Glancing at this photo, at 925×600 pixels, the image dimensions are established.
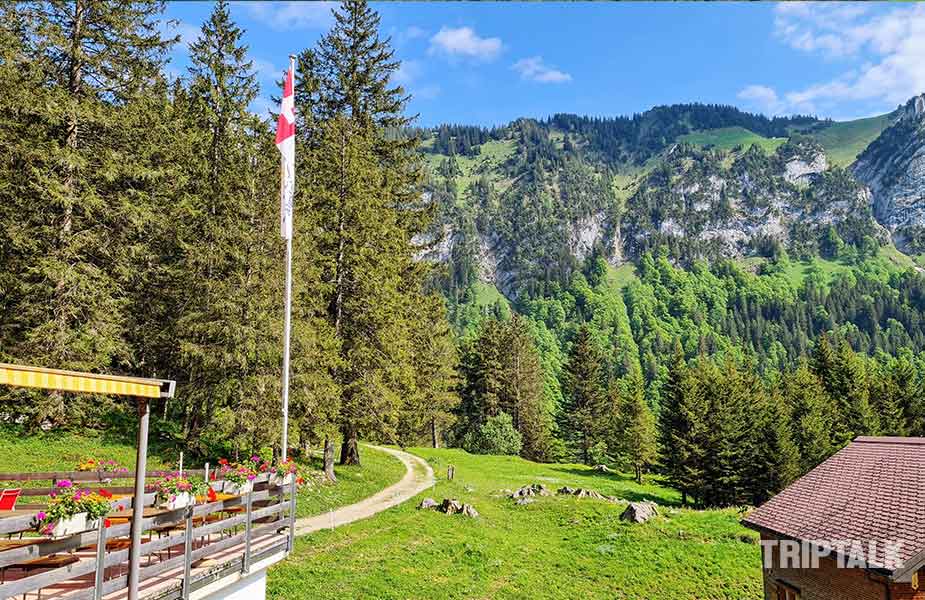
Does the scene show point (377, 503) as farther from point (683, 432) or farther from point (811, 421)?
point (811, 421)

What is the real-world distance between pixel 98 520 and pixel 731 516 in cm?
3303

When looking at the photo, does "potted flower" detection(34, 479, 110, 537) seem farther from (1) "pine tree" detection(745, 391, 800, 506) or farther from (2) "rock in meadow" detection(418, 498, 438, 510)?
(1) "pine tree" detection(745, 391, 800, 506)

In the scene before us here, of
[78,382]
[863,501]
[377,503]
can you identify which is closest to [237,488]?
[78,382]

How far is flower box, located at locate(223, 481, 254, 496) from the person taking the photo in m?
11.7

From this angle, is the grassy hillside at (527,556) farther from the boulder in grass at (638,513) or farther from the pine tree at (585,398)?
the pine tree at (585,398)

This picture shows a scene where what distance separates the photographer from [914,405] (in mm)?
55594

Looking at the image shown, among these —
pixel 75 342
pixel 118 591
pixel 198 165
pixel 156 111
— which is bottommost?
pixel 118 591

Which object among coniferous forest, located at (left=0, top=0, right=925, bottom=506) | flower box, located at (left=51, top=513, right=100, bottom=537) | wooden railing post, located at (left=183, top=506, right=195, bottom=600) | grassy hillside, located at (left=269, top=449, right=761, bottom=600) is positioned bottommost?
grassy hillside, located at (left=269, top=449, right=761, bottom=600)

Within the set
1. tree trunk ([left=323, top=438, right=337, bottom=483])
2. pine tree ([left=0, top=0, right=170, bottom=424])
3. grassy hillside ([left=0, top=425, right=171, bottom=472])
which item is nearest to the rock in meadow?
tree trunk ([left=323, top=438, right=337, bottom=483])

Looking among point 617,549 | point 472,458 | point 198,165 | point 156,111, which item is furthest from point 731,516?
point 156,111

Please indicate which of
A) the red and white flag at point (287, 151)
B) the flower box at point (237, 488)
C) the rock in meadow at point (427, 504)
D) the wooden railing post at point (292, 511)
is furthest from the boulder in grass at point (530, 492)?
the flower box at point (237, 488)

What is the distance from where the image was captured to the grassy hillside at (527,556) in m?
17.4

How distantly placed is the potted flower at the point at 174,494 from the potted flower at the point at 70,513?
1596 millimetres

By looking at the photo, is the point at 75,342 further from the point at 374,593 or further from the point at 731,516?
the point at 731,516
